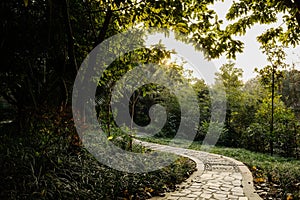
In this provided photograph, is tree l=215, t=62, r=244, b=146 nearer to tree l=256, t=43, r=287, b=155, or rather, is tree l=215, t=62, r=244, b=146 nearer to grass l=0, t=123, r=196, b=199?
tree l=256, t=43, r=287, b=155

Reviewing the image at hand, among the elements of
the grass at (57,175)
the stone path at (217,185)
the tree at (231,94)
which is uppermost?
the tree at (231,94)

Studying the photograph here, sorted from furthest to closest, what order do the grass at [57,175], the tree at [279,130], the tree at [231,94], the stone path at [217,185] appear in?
the tree at [231,94] → the tree at [279,130] → the stone path at [217,185] → the grass at [57,175]

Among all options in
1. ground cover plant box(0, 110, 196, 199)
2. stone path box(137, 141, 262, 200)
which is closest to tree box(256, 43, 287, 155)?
stone path box(137, 141, 262, 200)

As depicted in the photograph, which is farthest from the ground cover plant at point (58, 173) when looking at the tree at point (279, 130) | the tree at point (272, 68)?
the tree at point (279, 130)

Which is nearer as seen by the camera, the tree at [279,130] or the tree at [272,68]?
the tree at [272,68]

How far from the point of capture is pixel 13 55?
4.84m

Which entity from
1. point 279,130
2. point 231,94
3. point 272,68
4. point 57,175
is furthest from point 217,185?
point 231,94

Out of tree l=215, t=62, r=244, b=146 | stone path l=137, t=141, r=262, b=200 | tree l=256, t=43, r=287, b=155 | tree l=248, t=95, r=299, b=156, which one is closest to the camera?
stone path l=137, t=141, r=262, b=200

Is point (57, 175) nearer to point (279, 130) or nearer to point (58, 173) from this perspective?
point (58, 173)

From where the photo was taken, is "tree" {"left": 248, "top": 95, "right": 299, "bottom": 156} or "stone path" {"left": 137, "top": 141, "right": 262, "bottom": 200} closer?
"stone path" {"left": 137, "top": 141, "right": 262, "bottom": 200}

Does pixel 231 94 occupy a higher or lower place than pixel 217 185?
higher

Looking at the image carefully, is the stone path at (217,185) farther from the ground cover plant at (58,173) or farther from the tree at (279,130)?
the tree at (279,130)

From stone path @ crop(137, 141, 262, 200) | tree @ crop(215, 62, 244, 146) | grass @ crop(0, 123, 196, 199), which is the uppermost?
tree @ crop(215, 62, 244, 146)

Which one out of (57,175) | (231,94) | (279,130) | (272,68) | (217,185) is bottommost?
(217,185)
